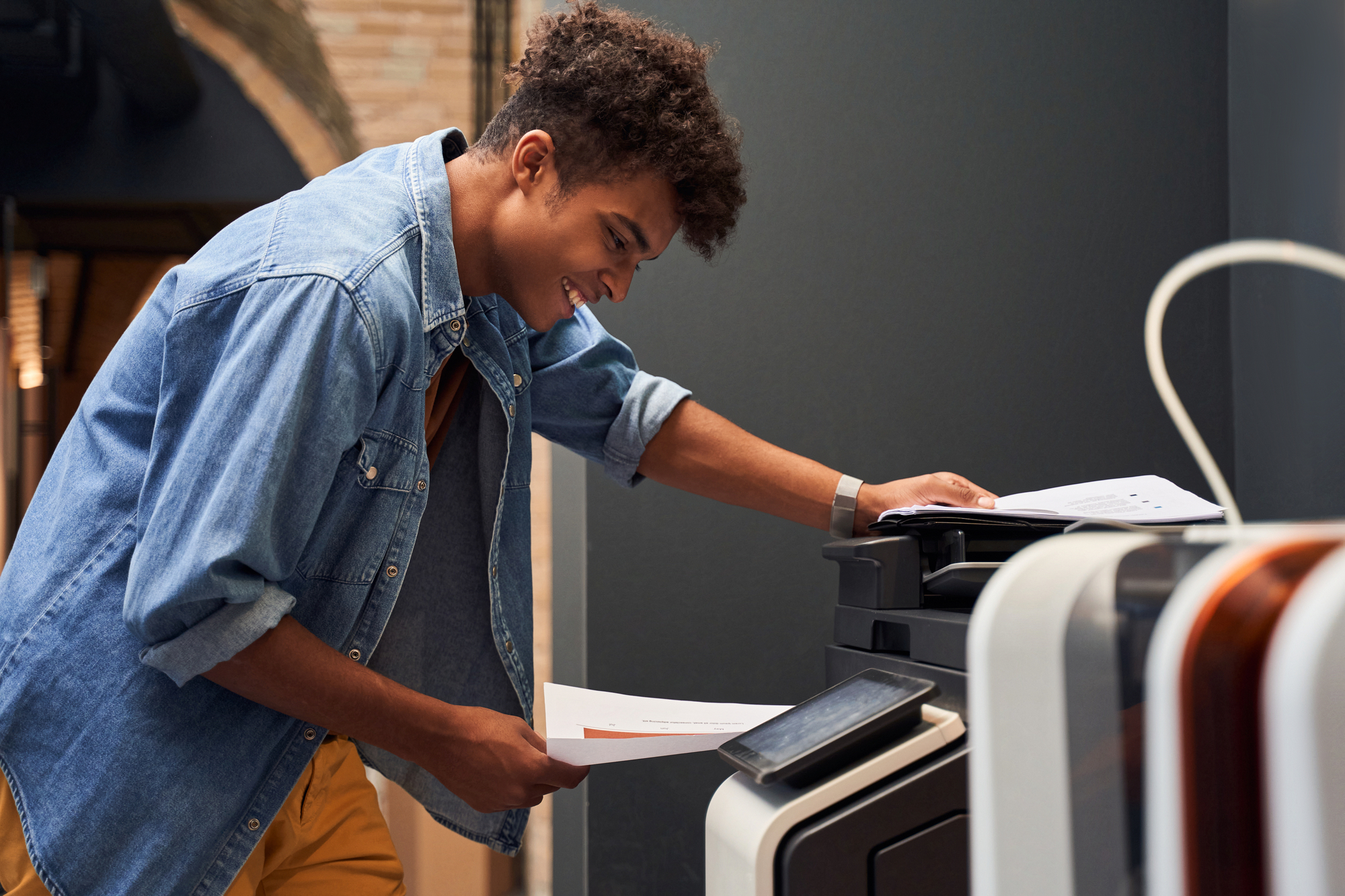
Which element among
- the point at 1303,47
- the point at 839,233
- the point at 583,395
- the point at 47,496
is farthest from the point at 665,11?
the point at 47,496

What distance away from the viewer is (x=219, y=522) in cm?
70

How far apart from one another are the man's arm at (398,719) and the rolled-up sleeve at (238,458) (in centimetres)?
3

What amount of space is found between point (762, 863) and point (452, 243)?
27.3 inches

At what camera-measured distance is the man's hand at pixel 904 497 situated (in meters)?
1.22

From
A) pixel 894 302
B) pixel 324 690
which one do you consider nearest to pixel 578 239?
pixel 324 690

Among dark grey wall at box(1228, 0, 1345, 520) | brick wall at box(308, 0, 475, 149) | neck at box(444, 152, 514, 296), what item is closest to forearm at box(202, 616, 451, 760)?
neck at box(444, 152, 514, 296)

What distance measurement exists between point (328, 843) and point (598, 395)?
662mm

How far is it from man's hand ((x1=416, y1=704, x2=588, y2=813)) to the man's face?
0.47 metres

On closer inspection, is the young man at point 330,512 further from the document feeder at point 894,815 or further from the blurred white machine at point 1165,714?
the blurred white machine at point 1165,714

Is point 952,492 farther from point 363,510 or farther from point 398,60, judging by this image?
point 398,60

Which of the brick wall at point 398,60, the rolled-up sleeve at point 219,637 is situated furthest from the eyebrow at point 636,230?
the brick wall at point 398,60

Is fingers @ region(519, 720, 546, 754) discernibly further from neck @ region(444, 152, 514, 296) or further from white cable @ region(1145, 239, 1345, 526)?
white cable @ region(1145, 239, 1345, 526)

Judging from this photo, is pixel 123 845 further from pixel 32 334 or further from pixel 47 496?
pixel 32 334

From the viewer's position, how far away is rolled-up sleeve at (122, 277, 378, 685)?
708mm
